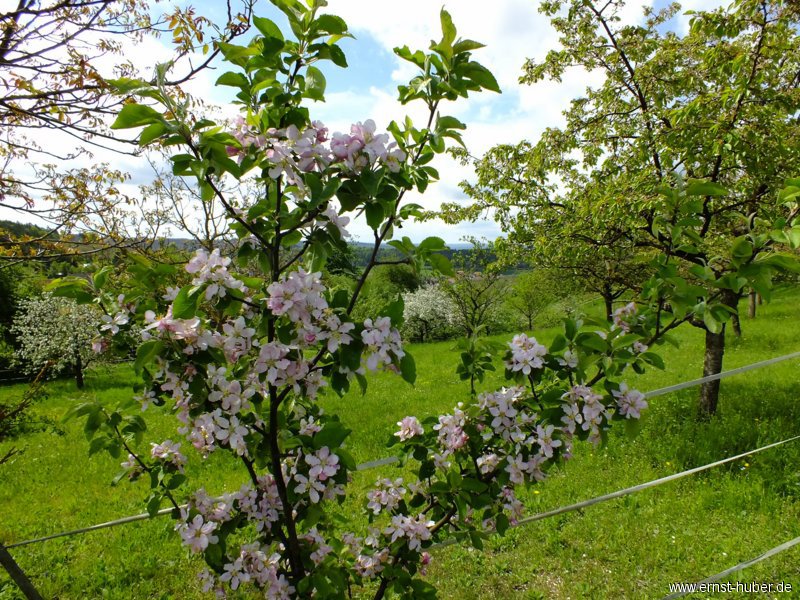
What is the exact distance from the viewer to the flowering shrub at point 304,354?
4.14 feet

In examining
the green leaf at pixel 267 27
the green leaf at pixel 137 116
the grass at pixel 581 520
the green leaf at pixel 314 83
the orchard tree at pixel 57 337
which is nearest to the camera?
the green leaf at pixel 137 116

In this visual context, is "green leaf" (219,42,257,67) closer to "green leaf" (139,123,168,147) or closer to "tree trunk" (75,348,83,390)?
"green leaf" (139,123,168,147)

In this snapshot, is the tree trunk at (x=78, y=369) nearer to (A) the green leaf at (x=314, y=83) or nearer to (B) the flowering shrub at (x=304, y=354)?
(B) the flowering shrub at (x=304, y=354)

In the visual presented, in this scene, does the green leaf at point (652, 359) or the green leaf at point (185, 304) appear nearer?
the green leaf at point (185, 304)

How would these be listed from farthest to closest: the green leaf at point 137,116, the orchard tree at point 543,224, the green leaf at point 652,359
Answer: the orchard tree at point 543,224 → the green leaf at point 652,359 → the green leaf at point 137,116

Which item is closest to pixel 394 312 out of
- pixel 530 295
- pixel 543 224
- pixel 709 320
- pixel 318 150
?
pixel 318 150

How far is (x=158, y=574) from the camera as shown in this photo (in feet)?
12.5

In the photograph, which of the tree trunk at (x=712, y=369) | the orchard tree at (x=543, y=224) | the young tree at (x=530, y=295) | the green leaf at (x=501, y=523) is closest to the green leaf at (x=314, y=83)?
the green leaf at (x=501, y=523)

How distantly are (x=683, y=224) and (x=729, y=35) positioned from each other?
4.38m

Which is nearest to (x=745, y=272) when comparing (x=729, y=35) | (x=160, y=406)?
(x=160, y=406)

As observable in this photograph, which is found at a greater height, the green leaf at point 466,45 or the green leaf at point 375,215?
the green leaf at point 466,45

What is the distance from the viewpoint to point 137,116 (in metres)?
1.12

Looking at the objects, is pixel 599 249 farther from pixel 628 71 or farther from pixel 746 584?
pixel 746 584

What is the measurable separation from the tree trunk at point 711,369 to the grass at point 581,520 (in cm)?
23
